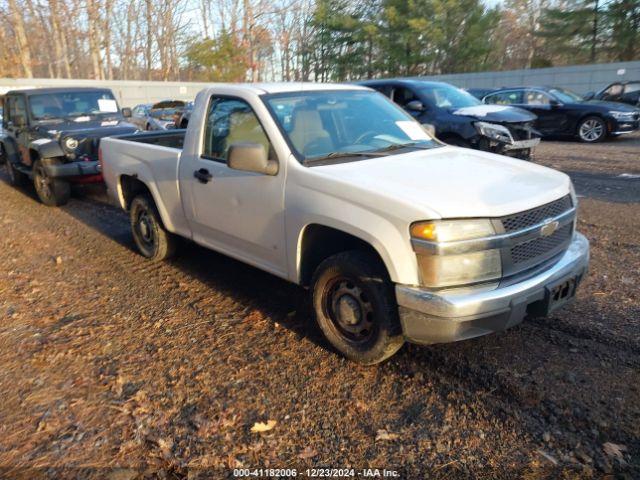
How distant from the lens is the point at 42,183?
8.64 meters

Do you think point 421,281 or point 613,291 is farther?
point 613,291

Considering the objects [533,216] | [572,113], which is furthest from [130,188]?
[572,113]

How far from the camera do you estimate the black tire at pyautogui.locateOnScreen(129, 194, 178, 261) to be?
5.46m

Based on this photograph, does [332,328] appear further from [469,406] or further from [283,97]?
[283,97]

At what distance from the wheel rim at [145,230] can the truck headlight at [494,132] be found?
20.7ft

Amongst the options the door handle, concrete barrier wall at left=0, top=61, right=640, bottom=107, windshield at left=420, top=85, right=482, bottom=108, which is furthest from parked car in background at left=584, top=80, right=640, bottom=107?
the door handle

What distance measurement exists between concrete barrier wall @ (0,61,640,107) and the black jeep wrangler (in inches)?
829

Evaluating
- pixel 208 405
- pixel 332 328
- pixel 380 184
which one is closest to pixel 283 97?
pixel 380 184

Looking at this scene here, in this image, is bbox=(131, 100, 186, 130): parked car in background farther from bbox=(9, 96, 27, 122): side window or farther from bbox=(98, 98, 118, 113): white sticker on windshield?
bbox=(9, 96, 27, 122): side window

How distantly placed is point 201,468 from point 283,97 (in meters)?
2.78

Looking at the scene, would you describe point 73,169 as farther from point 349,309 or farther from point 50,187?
point 349,309

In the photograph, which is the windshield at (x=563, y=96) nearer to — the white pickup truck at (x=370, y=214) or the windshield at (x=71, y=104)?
the windshield at (x=71, y=104)

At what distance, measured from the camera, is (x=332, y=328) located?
3.56 m

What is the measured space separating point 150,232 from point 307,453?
12.0 feet
